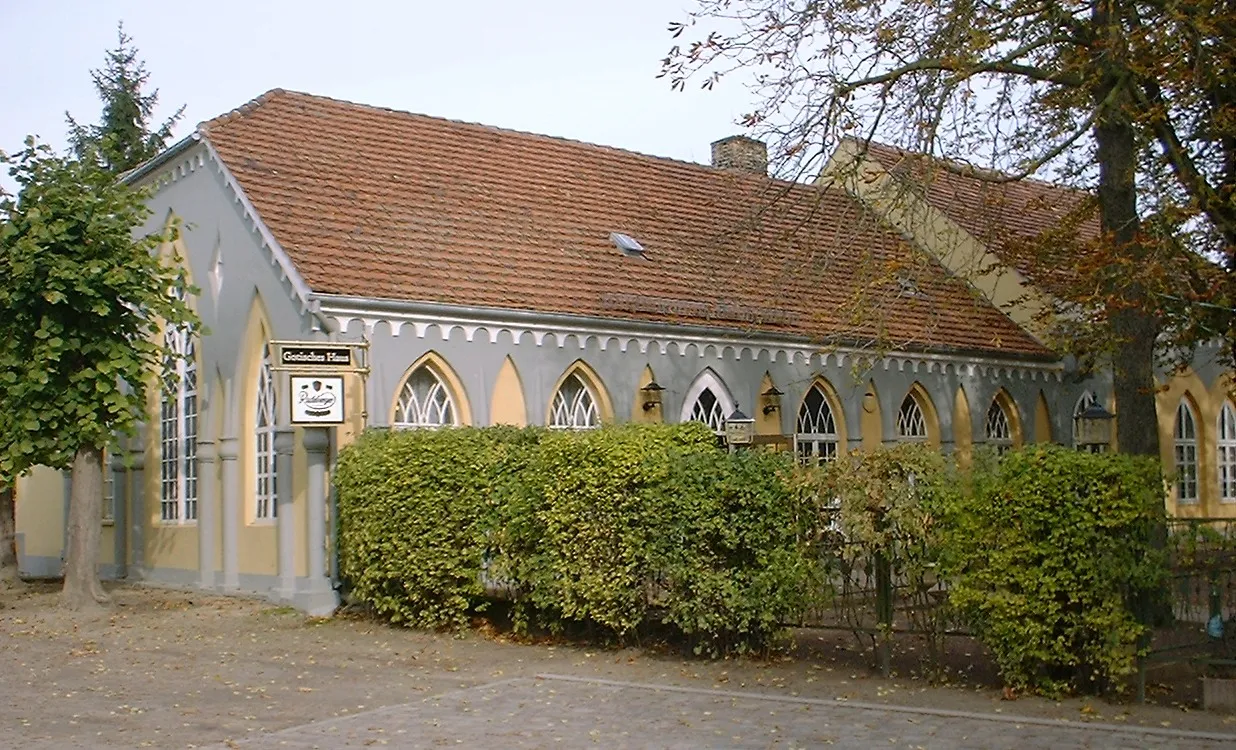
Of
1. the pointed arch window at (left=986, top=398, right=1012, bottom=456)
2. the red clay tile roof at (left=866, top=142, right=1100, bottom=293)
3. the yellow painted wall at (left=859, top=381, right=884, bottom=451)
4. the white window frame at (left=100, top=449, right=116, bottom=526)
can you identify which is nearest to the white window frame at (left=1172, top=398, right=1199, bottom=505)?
the pointed arch window at (left=986, top=398, right=1012, bottom=456)

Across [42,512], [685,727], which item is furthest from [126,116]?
[685,727]

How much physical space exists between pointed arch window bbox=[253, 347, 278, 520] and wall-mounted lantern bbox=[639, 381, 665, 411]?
17.7 feet

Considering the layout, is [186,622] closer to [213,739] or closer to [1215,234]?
[213,739]

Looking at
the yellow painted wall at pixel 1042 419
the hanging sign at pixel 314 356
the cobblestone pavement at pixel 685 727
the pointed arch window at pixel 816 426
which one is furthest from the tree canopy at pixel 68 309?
the yellow painted wall at pixel 1042 419

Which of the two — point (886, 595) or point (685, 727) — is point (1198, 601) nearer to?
point (886, 595)

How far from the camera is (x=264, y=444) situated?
19422mm

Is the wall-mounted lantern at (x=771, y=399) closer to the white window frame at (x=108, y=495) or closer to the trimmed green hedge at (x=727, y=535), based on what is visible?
the trimmed green hedge at (x=727, y=535)

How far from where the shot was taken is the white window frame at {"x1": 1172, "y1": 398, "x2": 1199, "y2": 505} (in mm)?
30516

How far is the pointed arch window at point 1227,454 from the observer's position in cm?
3128

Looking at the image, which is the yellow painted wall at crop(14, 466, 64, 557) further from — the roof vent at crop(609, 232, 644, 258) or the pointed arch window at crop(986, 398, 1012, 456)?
the pointed arch window at crop(986, 398, 1012, 456)

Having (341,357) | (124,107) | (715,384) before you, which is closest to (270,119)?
(341,357)

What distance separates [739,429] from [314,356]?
6.73m

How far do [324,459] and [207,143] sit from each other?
526 centimetres

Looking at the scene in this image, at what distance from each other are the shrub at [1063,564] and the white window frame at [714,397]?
34.2 feet
